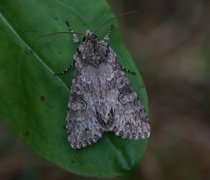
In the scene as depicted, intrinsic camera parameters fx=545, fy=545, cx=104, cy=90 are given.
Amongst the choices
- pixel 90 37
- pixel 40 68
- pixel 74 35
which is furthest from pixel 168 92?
pixel 40 68

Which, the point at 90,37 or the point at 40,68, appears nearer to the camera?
the point at 40,68

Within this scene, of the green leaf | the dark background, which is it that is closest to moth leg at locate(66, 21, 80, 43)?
the green leaf

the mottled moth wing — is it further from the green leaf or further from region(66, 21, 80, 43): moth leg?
the green leaf

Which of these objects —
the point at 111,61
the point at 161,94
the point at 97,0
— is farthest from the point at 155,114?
the point at 97,0

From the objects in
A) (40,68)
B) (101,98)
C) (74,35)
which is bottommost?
(101,98)

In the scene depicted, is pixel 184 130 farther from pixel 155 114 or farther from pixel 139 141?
pixel 139 141

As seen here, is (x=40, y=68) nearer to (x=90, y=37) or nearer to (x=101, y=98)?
(x=90, y=37)
